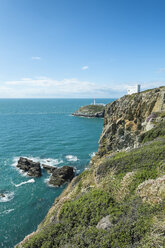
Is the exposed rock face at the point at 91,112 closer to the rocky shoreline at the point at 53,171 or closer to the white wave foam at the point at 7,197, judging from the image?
the rocky shoreline at the point at 53,171

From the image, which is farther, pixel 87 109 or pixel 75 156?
pixel 87 109

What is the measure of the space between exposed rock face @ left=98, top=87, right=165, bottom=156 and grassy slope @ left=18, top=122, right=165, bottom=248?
18.4 meters

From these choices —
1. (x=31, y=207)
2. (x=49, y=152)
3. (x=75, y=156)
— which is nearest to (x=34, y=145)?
(x=49, y=152)

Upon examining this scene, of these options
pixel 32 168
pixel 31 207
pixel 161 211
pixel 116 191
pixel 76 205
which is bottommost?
pixel 31 207

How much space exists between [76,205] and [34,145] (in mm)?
52406

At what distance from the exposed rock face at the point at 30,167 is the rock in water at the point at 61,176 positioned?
4.87 metres

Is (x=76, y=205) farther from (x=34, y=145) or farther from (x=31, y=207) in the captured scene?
(x=34, y=145)

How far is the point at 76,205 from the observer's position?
13055 millimetres

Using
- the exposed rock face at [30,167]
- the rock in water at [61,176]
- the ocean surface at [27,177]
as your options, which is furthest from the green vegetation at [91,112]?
the rock in water at [61,176]

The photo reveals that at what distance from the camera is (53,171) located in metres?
42.2

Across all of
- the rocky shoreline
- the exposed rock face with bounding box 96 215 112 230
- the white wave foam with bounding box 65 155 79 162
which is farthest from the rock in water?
the exposed rock face with bounding box 96 215 112 230

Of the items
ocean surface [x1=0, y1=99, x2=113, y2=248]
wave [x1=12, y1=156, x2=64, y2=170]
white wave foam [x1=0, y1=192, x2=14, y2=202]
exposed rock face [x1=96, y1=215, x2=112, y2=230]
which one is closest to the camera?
exposed rock face [x1=96, y1=215, x2=112, y2=230]

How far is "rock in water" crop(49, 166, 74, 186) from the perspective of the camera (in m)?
37.1

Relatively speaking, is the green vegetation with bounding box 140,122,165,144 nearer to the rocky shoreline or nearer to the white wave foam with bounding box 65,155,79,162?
the rocky shoreline
